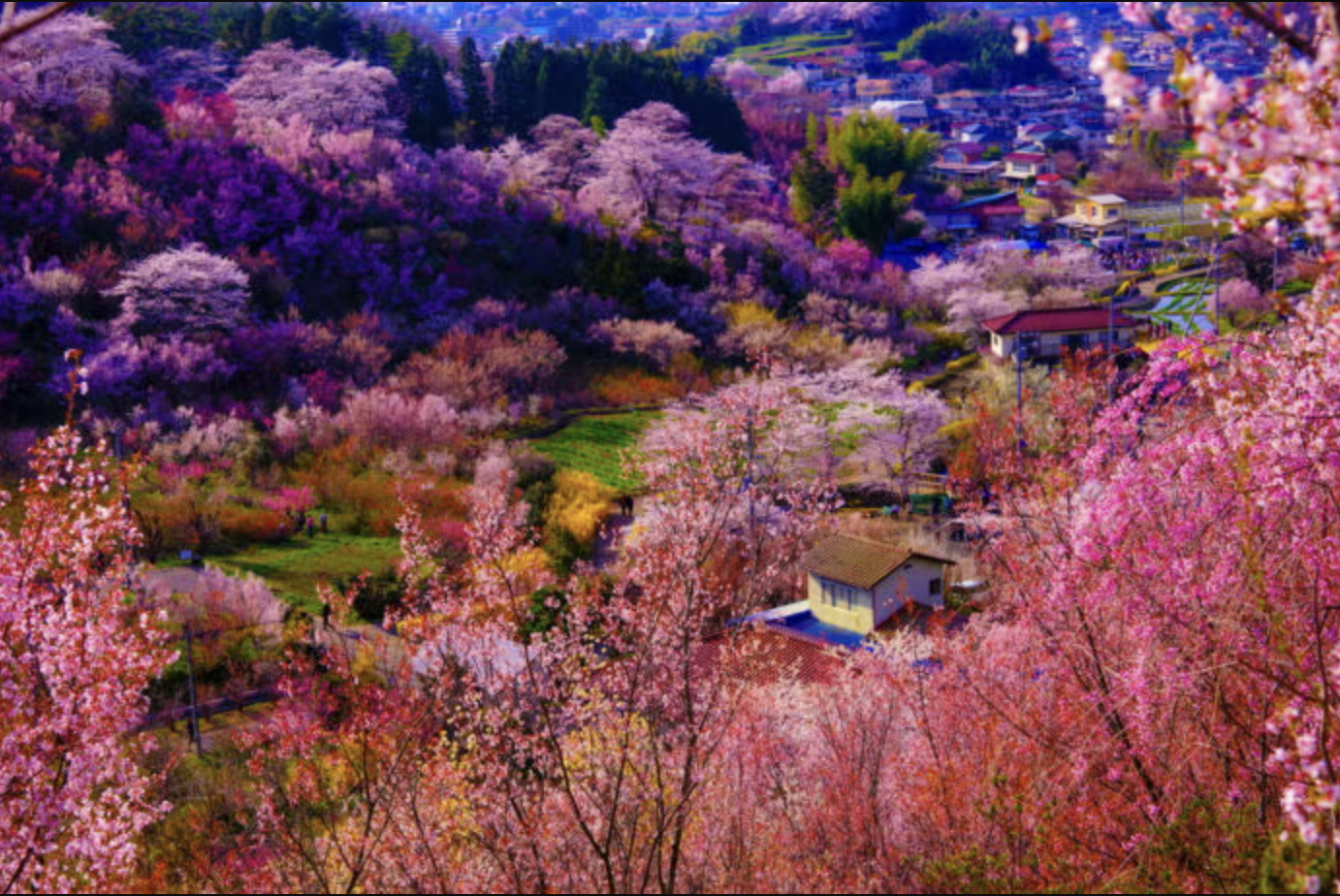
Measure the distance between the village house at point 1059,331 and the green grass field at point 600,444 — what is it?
27.7 feet

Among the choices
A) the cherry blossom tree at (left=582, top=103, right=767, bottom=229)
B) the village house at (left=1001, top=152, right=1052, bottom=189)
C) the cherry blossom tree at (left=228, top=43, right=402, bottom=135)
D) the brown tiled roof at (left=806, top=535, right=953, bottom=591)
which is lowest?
the village house at (left=1001, top=152, right=1052, bottom=189)

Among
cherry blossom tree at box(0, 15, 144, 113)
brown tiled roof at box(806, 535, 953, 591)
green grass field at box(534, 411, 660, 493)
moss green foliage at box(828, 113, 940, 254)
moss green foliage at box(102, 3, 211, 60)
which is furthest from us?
moss green foliage at box(828, 113, 940, 254)

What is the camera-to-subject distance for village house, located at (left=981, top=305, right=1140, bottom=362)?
25.8 meters

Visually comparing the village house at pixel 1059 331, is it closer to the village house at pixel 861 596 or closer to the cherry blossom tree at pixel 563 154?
the cherry blossom tree at pixel 563 154

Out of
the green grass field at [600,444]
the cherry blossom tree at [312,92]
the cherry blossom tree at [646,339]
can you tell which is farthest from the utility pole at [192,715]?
the cherry blossom tree at [312,92]

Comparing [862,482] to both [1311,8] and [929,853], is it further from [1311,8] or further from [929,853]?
[1311,8]

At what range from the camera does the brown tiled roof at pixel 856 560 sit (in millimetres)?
13602

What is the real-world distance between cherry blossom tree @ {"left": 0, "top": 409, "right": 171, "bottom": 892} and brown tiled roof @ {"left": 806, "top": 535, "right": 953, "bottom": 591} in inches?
336

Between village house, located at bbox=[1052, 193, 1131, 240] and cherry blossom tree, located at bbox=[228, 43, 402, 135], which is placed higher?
cherry blossom tree, located at bbox=[228, 43, 402, 135]

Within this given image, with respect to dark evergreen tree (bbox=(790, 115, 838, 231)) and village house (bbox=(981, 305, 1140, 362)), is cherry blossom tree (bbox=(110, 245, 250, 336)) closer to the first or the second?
village house (bbox=(981, 305, 1140, 362))

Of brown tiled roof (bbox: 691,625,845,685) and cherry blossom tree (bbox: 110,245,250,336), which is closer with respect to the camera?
brown tiled roof (bbox: 691,625,845,685)

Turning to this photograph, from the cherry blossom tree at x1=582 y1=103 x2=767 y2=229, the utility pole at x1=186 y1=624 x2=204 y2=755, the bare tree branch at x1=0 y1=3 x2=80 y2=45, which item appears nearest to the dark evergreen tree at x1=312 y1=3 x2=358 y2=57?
the cherry blossom tree at x1=582 y1=103 x2=767 y2=229

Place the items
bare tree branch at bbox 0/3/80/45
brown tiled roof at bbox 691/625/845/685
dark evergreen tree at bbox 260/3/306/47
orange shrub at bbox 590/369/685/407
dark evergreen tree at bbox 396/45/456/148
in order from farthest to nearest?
dark evergreen tree at bbox 260/3/306/47
dark evergreen tree at bbox 396/45/456/148
orange shrub at bbox 590/369/685/407
brown tiled roof at bbox 691/625/845/685
bare tree branch at bbox 0/3/80/45

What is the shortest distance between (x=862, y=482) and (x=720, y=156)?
60.0 feet
